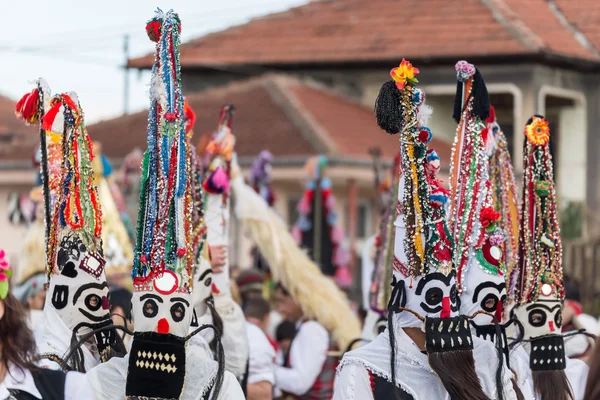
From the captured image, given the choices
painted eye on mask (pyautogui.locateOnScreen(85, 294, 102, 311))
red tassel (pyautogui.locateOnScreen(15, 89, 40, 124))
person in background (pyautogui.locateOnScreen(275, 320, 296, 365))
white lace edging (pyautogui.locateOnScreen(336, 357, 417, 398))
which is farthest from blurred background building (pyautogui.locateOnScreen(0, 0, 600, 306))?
white lace edging (pyautogui.locateOnScreen(336, 357, 417, 398))

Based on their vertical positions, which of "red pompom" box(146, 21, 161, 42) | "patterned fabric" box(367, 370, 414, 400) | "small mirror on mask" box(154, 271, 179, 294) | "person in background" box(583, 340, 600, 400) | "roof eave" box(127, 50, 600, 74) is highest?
"roof eave" box(127, 50, 600, 74)

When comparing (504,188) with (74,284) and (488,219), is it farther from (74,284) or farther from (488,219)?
(74,284)

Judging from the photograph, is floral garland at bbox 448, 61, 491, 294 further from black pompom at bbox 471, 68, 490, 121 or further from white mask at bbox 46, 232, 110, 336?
white mask at bbox 46, 232, 110, 336

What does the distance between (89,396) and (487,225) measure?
1.66 metres

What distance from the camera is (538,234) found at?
17.2ft

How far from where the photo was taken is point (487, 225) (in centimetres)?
450

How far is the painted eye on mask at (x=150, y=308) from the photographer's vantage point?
3855mm

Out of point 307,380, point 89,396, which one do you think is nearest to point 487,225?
point 89,396

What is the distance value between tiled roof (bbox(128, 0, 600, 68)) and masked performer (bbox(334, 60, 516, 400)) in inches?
534

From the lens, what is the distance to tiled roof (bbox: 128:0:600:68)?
17797 mm

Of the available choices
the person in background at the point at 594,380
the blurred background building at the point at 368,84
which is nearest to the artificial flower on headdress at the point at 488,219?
the person in background at the point at 594,380

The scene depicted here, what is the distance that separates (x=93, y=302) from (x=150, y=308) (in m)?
0.76

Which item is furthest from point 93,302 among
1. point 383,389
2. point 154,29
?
point 383,389

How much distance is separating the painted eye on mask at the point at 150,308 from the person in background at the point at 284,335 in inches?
176
